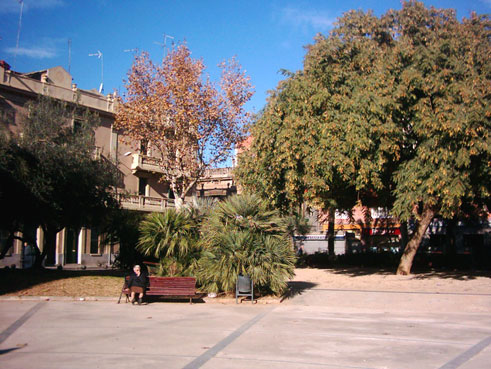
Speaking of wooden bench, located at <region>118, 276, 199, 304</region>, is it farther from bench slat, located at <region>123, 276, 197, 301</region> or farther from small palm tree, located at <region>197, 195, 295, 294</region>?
small palm tree, located at <region>197, 195, 295, 294</region>

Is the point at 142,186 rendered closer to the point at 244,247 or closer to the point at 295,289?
the point at 295,289

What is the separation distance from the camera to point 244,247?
15859 millimetres

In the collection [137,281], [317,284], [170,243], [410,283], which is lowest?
[317,284]

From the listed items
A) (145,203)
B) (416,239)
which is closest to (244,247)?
(416,239)

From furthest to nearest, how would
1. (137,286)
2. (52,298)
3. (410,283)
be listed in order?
(410,283), (52,298), (137,286)

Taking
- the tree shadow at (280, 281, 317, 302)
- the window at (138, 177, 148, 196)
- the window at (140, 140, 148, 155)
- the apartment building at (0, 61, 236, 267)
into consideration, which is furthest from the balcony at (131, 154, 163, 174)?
the tree shadow at (280, 281, 317, 302)

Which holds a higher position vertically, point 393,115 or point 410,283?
point 393,115

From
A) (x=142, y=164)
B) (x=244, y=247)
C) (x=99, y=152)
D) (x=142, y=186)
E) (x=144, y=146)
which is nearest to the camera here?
(x=244, y=247)

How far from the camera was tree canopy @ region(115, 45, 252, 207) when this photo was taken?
26.1 metres

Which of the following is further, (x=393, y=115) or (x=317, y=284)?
(x=317, y=284)

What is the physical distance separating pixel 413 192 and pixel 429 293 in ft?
12.4

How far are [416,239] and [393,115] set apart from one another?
6246 mm

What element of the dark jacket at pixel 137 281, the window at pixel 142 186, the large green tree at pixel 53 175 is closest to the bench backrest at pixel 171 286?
the dark jacket at pixel 137 281

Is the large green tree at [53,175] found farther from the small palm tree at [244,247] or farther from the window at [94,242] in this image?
the window at [94,242]
